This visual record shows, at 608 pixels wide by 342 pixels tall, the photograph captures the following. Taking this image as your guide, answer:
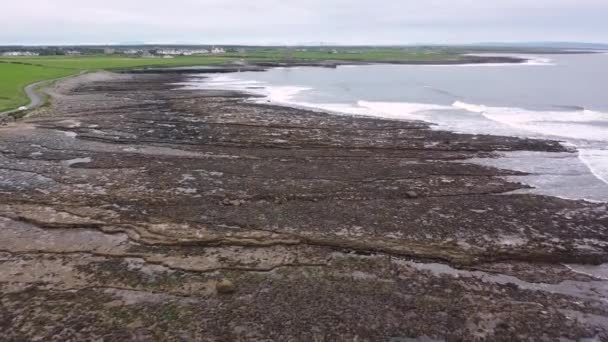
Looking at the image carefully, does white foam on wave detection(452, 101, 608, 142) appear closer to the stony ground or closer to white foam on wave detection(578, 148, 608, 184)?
white foam on wave detection(578, 148, 608, 184)

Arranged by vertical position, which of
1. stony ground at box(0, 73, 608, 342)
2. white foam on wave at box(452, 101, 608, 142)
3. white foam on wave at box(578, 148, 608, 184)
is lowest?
stony ground at box(0, 73, 608, 342)

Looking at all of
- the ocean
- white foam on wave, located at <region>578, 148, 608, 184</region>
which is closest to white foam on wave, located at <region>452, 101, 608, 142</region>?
the ocean

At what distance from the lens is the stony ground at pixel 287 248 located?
9.27 m

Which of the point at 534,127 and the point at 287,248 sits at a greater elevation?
the point at 534,127

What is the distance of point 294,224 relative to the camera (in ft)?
46.5

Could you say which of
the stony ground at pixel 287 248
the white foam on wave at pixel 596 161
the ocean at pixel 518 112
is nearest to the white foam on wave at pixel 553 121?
the ocean at pixel 518 112

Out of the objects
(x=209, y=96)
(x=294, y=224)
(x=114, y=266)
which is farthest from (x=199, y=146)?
(x=209, y=96)

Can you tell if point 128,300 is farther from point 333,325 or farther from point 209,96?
point 209,96

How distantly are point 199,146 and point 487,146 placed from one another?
608 inches

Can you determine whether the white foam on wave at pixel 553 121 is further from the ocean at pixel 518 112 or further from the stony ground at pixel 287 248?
the stony ground at pixel 287 248

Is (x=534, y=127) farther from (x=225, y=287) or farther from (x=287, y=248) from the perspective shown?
(x=225, y=287)

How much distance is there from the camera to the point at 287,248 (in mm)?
12609

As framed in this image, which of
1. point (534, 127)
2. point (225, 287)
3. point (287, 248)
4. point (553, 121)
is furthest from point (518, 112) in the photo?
point (225, 287)

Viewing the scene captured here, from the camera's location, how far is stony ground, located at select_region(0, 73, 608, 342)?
927 centimetres
